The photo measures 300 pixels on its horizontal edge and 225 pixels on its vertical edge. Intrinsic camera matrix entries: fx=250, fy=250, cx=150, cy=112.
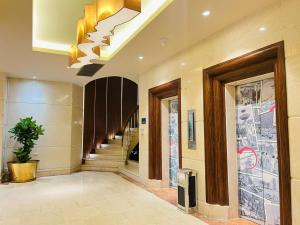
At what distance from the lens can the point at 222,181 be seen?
13.3 feet

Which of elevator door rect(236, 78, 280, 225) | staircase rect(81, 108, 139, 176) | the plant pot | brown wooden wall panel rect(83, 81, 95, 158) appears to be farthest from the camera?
brown wooden wall panel rect(83, 81, 95, 158)

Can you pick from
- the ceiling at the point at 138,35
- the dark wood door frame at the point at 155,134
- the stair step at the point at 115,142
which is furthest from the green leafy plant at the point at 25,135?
the stair step at the point at 115,142

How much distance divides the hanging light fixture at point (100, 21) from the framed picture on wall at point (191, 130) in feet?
6.55

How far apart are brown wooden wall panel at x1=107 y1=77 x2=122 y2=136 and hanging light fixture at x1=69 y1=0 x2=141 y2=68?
24.0 feet

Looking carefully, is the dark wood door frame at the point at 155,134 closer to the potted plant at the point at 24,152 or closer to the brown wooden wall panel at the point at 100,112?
the potted plant at the point at 24,152

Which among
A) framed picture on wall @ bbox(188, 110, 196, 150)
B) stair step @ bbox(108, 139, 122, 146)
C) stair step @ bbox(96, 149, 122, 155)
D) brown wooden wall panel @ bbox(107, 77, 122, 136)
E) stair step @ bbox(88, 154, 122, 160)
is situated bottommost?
stair step @ bbox(88, 154, 122, 160)

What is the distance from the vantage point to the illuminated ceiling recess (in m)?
2.58

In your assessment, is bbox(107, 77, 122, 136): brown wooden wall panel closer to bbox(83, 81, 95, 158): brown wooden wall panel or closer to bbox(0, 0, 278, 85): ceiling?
bbox(83, 81, 95, 158): brown wooden wall panel

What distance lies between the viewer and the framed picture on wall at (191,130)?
4508mm

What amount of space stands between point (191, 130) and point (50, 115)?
525cm

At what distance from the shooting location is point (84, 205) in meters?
4.70

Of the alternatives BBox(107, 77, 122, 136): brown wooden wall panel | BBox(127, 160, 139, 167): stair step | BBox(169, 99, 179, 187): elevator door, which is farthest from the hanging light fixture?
BBox(107, 77, 122, 136): brown wooden wall panel

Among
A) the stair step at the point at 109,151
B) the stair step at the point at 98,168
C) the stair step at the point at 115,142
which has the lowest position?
the stair step at the point at 98,168

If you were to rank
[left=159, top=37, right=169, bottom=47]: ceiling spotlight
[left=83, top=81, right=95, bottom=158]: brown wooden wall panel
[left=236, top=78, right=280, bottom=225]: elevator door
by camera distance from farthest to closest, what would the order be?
[left=83, top=81, right=95, bottom=158]: brown wooden wall panel
[left=159, top=37, right=169, bottom=47]: ceiling spotlight
[left=236, top=78, right=280, bottom=225]: elevator door
